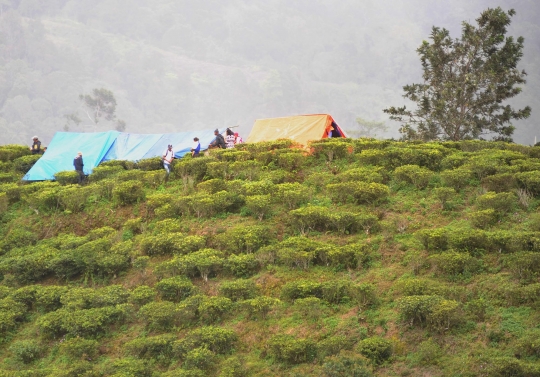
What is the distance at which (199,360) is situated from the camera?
1056 centimetres

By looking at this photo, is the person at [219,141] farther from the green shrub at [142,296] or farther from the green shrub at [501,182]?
the green shrub at [501,182]

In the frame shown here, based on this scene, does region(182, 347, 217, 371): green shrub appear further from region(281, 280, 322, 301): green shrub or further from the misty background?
the misty background

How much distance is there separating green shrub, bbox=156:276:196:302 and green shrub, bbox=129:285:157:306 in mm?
231

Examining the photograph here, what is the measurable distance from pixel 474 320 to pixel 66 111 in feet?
281

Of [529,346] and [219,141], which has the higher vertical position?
[219,141]

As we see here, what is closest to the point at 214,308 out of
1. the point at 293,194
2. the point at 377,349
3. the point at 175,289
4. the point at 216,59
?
the point at 175,289

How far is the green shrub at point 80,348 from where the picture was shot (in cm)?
1155

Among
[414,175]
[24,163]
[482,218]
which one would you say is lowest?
[482,218]

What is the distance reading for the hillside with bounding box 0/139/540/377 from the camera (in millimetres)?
10352

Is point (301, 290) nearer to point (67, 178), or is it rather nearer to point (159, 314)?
point (159, 314)

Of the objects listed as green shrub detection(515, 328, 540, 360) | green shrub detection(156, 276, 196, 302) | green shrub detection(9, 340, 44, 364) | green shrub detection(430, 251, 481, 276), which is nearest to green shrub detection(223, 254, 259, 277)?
green shrub detection(156, 276, 196, 302)

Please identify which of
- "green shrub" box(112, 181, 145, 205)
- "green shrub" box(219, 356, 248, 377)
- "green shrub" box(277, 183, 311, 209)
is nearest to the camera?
"green shrub" box(219, 356, 248, 377)

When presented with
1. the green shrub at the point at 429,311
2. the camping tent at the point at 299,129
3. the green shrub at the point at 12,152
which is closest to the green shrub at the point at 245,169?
the camping tent at the point at 299,129

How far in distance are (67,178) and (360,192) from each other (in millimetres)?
8999
